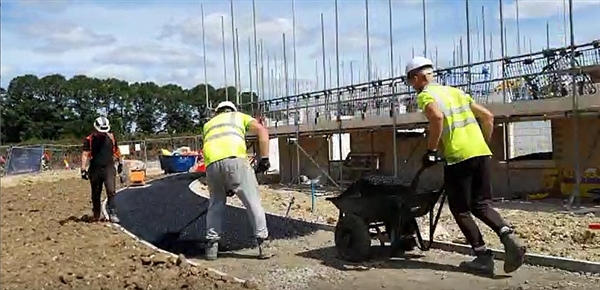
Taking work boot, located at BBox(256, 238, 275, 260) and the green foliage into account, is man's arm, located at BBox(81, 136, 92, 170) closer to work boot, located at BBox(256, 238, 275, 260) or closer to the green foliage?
the green foliage

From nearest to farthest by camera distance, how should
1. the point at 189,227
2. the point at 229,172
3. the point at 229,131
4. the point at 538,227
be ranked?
the point at 229,172 < the point at 229,131 < the point at 538,227 < the point at 189,227

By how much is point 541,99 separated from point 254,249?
7786 mm

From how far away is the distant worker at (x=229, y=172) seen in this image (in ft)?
24.4

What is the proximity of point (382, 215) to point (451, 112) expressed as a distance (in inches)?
50.8

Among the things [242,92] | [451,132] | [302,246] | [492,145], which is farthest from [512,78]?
[242,92]

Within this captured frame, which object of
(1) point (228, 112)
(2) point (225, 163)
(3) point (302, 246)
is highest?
(1) point (228, 112)

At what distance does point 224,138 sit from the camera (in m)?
7.52

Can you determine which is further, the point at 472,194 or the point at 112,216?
the point at 112,216

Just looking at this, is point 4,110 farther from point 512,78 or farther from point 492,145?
point 492,145

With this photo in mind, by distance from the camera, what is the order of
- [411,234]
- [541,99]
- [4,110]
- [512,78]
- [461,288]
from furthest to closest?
[512,78], [541,99], [411,234], [461,288], [4,110]

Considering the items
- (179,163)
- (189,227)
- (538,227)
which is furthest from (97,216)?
(179,163)

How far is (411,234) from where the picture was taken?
7.16 metres

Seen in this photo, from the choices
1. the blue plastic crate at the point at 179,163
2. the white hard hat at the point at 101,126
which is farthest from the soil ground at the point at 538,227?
the blue plastic crate at the point at 179,163

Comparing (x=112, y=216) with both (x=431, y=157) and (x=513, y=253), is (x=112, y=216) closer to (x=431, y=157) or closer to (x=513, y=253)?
(x=431, y=157)
